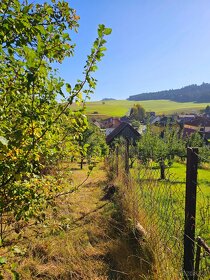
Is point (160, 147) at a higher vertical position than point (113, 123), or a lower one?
higher

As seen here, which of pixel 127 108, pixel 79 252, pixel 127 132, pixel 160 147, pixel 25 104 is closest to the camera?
pixel 25 104

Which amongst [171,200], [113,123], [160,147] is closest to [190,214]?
[171,200]

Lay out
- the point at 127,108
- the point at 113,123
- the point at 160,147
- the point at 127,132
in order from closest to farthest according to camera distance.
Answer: the point at 160,147, the point at 127,132, the point at 113,123, the point at 127,108

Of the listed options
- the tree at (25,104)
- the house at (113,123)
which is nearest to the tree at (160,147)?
the tree at (25,104)

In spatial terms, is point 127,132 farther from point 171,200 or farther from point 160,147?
point 171,200

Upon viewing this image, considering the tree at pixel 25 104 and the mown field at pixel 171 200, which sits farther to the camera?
the mown field at pixel 171 200

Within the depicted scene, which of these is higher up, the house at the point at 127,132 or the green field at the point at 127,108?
the green field at the point at 127,108

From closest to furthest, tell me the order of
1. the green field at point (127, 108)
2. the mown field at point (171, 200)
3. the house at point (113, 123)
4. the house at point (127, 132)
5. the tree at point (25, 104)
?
the tree at point (25, 104) → the mown field at point (171, 200) → the house at point (127, 132) → the house at point (113, 123) → the green field at point (127, 108)

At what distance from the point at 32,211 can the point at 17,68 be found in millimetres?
1195

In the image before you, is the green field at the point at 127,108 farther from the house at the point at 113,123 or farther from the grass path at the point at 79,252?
the grass path at the point at 79,252

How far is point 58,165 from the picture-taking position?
3.38 m

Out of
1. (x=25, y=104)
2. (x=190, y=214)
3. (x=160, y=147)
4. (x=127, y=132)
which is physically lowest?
(x=127, y=132)

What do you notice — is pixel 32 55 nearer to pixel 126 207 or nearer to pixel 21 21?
pixel 21 21

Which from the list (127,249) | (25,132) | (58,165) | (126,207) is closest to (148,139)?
(126,207)
